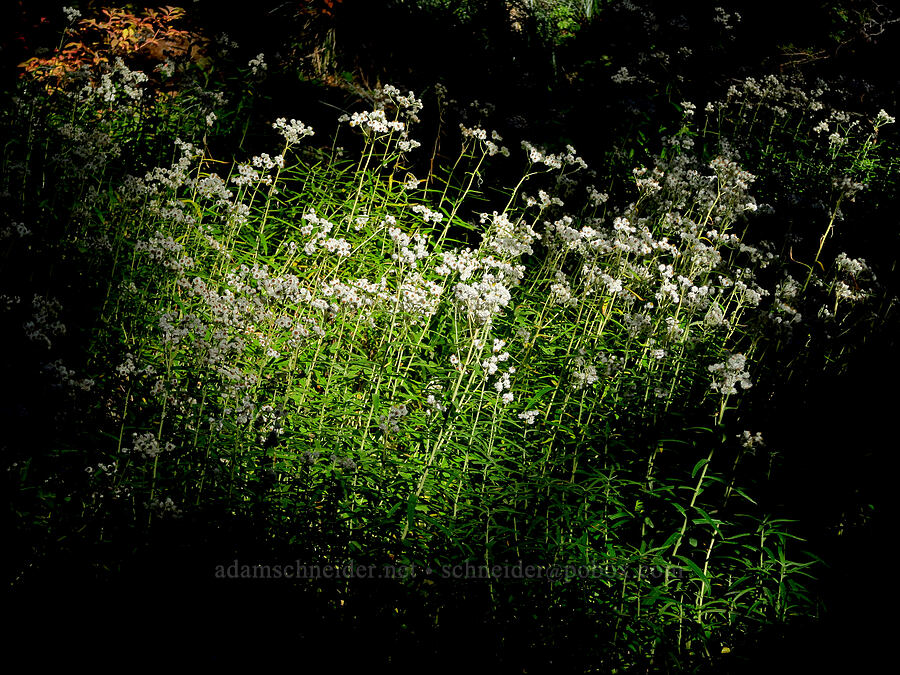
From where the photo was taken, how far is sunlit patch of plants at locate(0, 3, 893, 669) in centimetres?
286

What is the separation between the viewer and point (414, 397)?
390 centimetres

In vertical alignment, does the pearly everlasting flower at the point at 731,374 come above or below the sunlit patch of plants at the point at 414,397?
above

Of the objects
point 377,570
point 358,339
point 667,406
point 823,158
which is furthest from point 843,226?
point 377,570

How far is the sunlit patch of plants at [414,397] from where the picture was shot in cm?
286

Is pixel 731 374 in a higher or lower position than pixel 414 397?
higher

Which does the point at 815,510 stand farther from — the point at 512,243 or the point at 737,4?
the point at 737,4

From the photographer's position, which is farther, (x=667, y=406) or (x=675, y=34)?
(x=675, y=34)

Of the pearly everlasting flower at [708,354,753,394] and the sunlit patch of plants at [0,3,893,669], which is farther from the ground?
the pearly everlasting flower at [708,354,753,394]

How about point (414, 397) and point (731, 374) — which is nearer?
point (731, 374)

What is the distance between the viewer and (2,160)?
187 inches

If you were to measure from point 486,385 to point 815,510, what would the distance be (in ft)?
6.61

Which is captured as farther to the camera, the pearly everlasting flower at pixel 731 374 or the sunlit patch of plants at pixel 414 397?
the pearly everlasting flower at pixel 731 374

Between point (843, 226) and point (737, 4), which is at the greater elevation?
point (737, 4)

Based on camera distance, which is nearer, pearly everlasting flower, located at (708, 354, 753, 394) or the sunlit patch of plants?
the sunlit patch of plants
